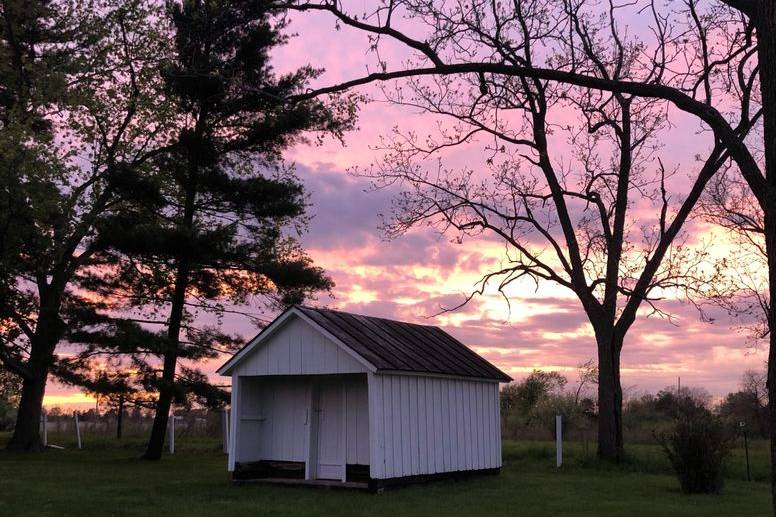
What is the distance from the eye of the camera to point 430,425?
17.2m

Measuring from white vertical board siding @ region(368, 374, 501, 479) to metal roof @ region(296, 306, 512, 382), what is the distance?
30 centimetres

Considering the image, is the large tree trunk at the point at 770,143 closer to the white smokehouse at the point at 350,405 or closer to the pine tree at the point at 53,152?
the white smokehouse at the point at 350,405

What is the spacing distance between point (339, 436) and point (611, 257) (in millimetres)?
11195

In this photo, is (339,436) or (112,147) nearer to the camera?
(339,436)

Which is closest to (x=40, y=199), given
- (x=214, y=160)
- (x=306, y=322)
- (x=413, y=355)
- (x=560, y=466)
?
(x=214, y=160)

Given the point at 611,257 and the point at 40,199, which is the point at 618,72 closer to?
the point at 611,257

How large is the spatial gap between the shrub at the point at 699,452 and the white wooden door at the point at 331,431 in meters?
6.75

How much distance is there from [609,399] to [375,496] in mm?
10904

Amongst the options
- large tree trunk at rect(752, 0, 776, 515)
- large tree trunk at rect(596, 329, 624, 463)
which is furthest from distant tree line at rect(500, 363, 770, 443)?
large tree trunk at rect(752, 0, 776, 515)

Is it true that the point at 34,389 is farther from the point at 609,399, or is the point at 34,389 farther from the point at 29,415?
the point at 609,399

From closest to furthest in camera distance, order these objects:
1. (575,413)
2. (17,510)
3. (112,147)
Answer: (17,510), (112,147), (575,413)

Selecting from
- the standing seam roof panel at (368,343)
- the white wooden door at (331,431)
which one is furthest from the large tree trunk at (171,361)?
the standing seam roof panel at (368,343)

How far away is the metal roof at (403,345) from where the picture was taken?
53.0 feet

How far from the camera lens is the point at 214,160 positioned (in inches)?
969
